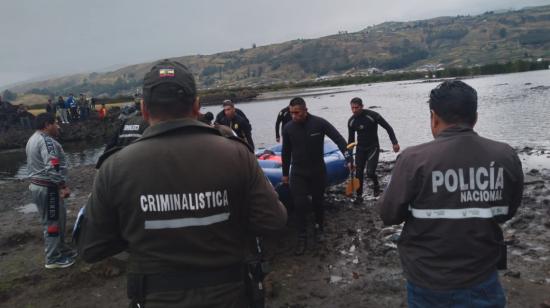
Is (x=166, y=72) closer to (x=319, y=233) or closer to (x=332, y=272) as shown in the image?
(x=332, y=272)

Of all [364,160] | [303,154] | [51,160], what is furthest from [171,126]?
[364,160]

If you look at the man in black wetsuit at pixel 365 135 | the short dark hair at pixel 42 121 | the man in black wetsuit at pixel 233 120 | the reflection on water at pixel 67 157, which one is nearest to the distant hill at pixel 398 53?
the reflection on water at pixel 67 157

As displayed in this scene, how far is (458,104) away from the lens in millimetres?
2668

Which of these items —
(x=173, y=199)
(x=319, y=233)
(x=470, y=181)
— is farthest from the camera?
(x=319, y=233)

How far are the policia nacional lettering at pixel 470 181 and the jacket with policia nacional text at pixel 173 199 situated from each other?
1100 mm

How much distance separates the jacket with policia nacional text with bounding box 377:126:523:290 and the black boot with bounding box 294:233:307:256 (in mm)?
4328

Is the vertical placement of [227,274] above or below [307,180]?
above

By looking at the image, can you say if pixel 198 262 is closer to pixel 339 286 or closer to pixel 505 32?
pixel 339 286

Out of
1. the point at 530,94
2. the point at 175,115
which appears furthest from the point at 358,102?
the point at 530,94

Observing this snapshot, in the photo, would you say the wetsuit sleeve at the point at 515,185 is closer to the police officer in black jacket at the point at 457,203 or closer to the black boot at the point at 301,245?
the police officer in black jacket at the point at 457,203

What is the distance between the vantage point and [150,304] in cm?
215

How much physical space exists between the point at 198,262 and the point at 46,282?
5574mm

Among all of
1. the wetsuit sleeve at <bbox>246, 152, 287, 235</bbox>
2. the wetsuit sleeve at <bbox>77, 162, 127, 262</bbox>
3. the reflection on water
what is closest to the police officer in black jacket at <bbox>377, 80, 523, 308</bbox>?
the wetsuit sleeve at <bbox>246, 152, 287, 235</bbox>

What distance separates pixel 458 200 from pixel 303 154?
4.38 metres
